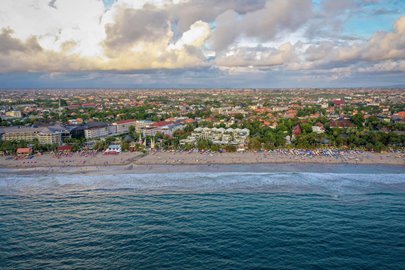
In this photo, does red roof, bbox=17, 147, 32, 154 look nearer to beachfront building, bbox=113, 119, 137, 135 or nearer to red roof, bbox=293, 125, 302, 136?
beachfront building, bbox=113, 119, 137, 135

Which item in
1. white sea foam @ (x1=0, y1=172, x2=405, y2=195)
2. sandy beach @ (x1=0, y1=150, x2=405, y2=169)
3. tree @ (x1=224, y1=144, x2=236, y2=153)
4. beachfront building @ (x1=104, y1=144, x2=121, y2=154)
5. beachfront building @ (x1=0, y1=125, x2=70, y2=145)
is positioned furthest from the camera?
beachfront building @ (x1=0, y1=125, x2=70, y2=145)

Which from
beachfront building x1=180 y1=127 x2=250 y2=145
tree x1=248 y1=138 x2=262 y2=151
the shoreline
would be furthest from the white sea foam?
beachfront building x1=180 y1=127 x2=250 y2=145

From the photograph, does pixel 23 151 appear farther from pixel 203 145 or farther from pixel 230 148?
pixel 230 148

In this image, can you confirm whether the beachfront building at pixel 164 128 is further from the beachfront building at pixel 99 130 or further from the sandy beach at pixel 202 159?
the sandy beach at pixel 202 159

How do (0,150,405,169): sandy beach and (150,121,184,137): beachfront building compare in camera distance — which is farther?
(150,121,184,137): beachfront building

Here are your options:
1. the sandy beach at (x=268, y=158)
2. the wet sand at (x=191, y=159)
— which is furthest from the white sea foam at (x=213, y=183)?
the sandy beach at (x=268, y=158)

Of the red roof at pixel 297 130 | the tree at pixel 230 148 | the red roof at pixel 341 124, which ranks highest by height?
the red roof at pixel 341 124
